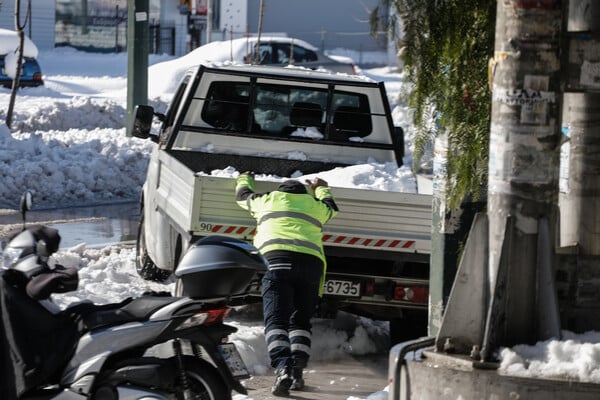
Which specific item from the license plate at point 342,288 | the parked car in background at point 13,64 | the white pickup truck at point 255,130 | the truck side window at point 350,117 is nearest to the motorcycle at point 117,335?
the license plate at point 342,288

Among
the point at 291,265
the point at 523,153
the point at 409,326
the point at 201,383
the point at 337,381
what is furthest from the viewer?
the point at 409,326

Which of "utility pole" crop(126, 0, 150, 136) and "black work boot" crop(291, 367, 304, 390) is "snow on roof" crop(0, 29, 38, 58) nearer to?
"utility pole" crop(126, 0, 150, 136)

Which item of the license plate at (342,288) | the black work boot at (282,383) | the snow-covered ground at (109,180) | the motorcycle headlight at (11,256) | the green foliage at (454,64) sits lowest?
the snow-covered ground at (109,180)

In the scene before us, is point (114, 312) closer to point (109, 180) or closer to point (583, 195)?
point (583, 195)

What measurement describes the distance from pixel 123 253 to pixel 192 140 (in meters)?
2.12

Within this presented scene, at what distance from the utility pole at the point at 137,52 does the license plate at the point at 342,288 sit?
11.8 metres

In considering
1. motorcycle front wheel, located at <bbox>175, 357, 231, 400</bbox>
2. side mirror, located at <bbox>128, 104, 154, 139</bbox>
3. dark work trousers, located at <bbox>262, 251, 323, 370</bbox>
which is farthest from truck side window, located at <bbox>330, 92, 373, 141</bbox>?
motorcycle front wheel, located at <bbox>175, 357, 231, 400</bbox>

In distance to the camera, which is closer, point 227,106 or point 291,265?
point 291,265

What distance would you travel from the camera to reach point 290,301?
26.8ft

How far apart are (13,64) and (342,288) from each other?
75.2 ft

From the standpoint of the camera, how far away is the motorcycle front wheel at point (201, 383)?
5.83 metres

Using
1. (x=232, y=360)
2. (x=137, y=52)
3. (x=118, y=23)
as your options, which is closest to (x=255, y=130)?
(x=232, y=360)

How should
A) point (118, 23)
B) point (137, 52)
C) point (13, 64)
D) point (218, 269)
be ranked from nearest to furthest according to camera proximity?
point (218, 269), point (137, 52), point (13, 64), point (118, 23)

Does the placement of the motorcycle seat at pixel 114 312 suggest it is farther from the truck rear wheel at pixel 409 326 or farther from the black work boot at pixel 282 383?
the truck rear wheel at pixel 409 326
